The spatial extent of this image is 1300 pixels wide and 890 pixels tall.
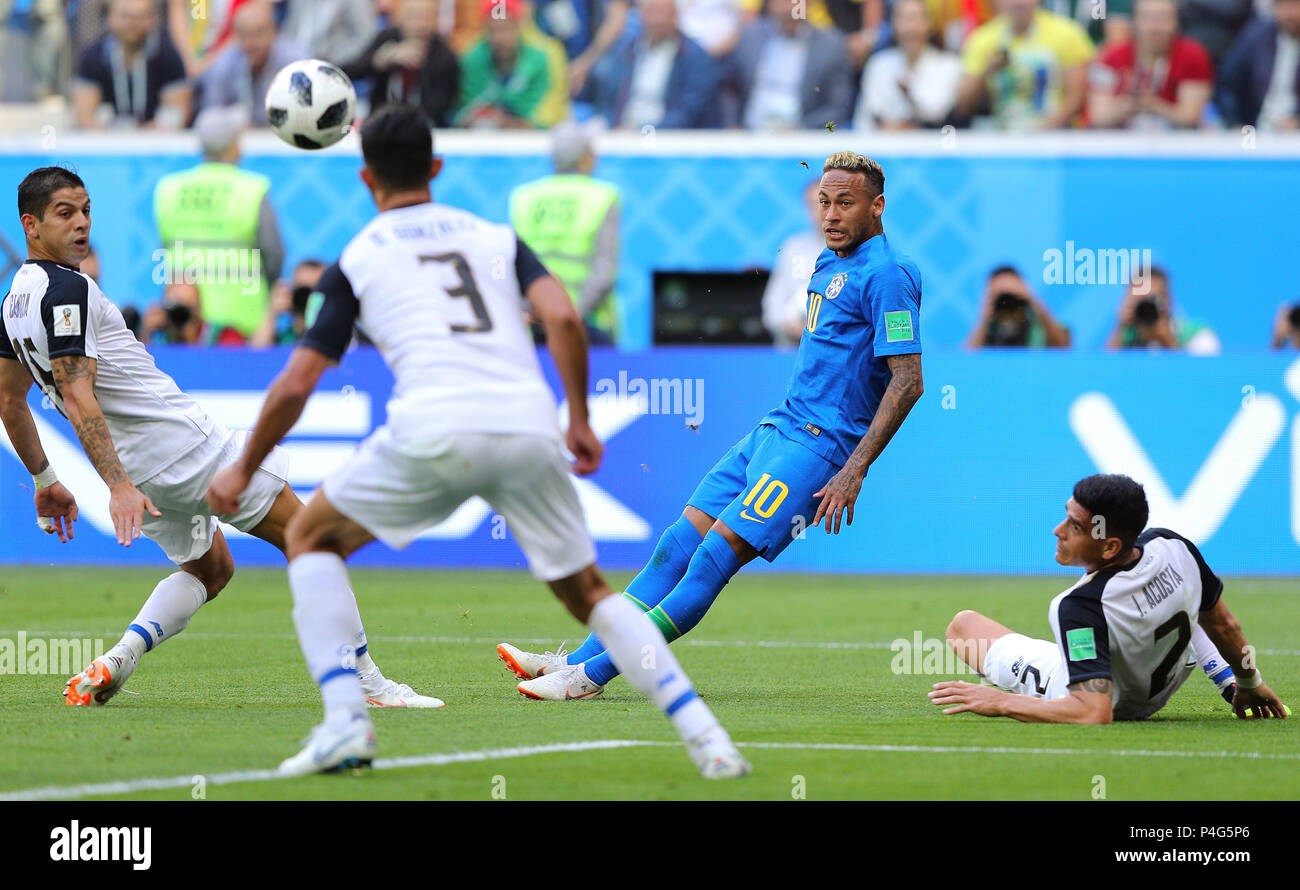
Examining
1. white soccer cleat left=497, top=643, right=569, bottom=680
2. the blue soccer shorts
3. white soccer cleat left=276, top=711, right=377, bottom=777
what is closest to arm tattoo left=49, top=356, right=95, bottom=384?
white soccer cleat left=497, top=643, right=569, bottom=680

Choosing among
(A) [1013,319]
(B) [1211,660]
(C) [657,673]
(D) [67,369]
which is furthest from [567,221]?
(C) [657,673]

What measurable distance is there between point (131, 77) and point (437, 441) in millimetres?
14466

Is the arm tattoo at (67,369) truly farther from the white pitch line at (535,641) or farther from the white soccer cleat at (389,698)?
the white pitch line at (535,641)

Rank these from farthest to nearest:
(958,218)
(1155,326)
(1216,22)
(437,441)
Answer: (1216,22)
(958,218)
(1155,326)
(437,441)

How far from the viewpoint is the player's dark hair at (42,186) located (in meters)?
7.16

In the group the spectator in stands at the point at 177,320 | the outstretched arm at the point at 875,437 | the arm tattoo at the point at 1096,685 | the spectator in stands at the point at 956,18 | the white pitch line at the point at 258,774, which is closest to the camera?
the white pitch line at the point at 258,774

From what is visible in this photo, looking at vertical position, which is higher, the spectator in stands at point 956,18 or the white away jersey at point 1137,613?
the spectator in stands at point 956,18

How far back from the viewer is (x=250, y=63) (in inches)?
699

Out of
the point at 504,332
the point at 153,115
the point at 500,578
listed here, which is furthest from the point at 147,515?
the point at 153,115

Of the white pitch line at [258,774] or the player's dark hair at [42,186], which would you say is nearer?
the white pitch line at [258,774]

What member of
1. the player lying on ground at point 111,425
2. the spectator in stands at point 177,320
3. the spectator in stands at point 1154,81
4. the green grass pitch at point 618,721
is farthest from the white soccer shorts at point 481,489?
the spectator in stands at point 1154,81

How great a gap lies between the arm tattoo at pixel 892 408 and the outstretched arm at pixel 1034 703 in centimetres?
91

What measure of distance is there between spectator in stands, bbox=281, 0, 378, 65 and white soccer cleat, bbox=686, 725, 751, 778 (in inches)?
547

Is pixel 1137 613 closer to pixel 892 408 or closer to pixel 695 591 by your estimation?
pixel 892 408
